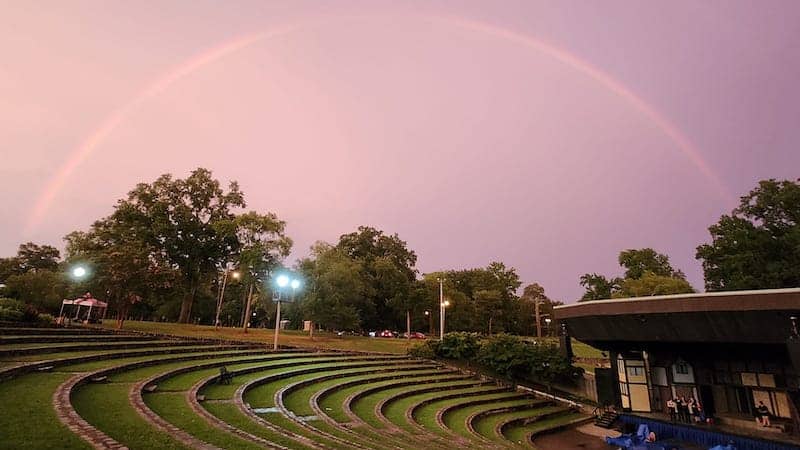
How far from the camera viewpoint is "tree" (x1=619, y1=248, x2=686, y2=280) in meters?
64.5

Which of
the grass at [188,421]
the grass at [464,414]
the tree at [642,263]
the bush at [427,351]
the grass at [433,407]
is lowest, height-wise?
the grass at [464,414]

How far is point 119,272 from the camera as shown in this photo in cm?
2766

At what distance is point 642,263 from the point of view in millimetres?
65562

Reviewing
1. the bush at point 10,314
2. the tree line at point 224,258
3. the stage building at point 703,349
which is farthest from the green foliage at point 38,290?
the stage building at point 703,349

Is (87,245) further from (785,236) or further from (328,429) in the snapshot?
(785,236)

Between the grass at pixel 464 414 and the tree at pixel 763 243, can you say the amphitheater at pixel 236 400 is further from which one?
the tree at pixel 763 243

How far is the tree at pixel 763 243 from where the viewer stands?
3833 centimetres

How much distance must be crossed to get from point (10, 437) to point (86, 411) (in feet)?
8.12

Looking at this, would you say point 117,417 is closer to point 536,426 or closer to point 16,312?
point 16,312

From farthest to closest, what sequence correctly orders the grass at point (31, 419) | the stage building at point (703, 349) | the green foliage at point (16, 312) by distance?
the green foliage at point (16, 312)
the stage building at point (703, 349)
the grass at point (31, 419)

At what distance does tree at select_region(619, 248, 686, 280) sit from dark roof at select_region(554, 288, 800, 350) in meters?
48.6

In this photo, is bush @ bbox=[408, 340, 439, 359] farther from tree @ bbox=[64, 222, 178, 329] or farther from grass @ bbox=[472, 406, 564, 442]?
tree @ bbox=[64, 222, 178, 329]

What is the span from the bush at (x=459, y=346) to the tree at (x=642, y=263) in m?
45.8

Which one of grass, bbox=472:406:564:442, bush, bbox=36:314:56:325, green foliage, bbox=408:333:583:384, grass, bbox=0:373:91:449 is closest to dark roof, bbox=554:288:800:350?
green foliage, bbox=408:333:583:384
